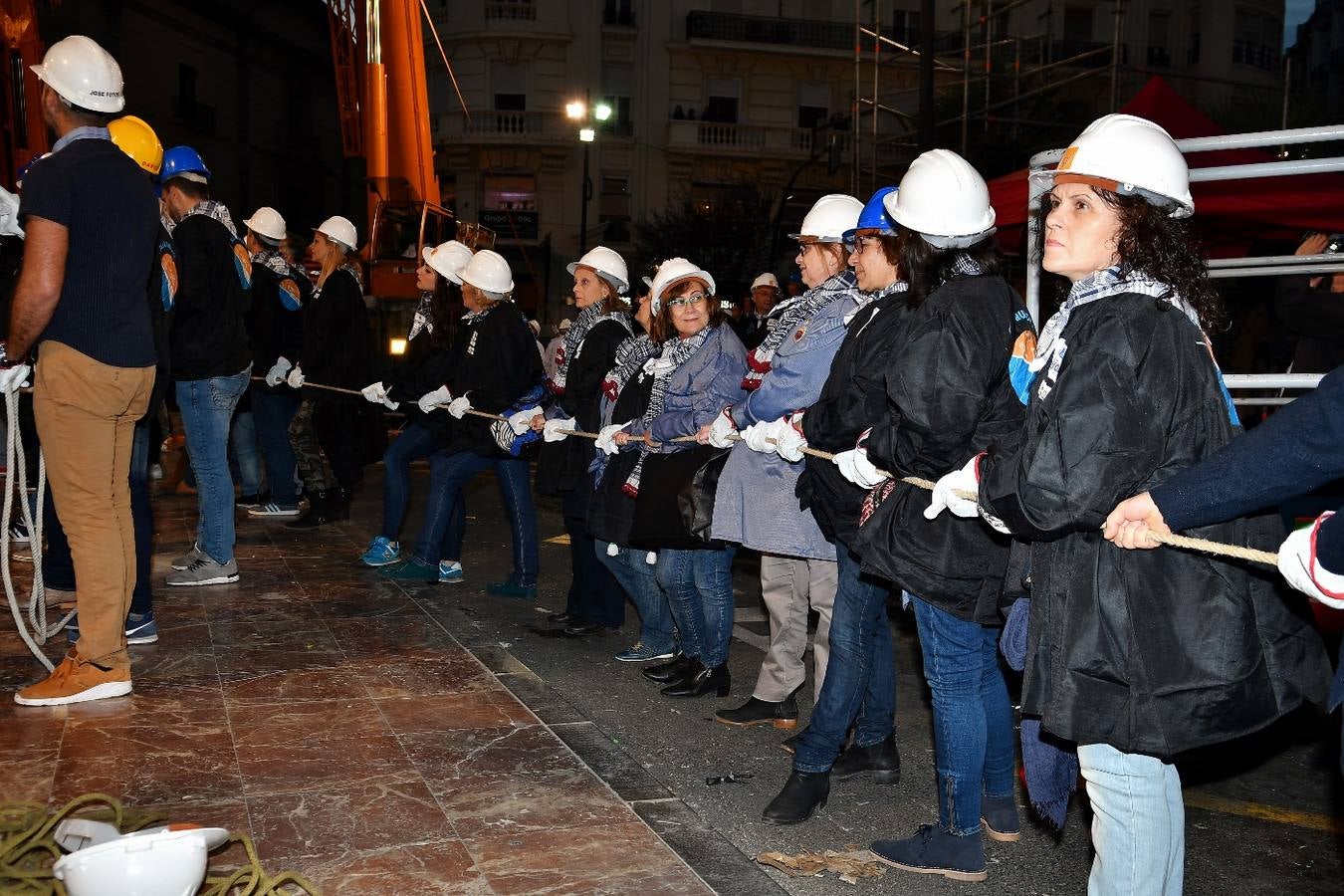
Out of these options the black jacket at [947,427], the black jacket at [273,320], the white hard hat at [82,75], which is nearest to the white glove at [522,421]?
the white hard hat at [82,75]

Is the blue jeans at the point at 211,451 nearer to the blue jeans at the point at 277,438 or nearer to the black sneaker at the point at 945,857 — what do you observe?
the blue jeans at the point at 277,438

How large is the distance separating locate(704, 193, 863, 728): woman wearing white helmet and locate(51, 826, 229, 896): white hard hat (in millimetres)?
2628

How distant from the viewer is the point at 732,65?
43.2m

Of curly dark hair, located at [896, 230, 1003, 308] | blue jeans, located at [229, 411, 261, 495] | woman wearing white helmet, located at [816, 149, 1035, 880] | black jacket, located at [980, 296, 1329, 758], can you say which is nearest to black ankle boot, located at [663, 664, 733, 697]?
woman wearing white helmet, located at [816, 149, 1035, 880]

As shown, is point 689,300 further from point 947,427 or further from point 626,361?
point 947,427

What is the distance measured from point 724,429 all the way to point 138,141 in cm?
341

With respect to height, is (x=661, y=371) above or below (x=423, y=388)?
above

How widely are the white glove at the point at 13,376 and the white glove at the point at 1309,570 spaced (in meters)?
4.75

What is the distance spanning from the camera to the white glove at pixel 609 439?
20.5 ft

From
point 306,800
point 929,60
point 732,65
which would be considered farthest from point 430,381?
point 732,65

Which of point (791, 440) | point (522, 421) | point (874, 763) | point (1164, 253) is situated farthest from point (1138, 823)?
point (522, 421)

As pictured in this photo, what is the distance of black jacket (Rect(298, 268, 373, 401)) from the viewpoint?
30.9 ft

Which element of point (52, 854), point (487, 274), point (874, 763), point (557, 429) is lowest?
point (874, 763)

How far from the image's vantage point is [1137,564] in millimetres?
2773
